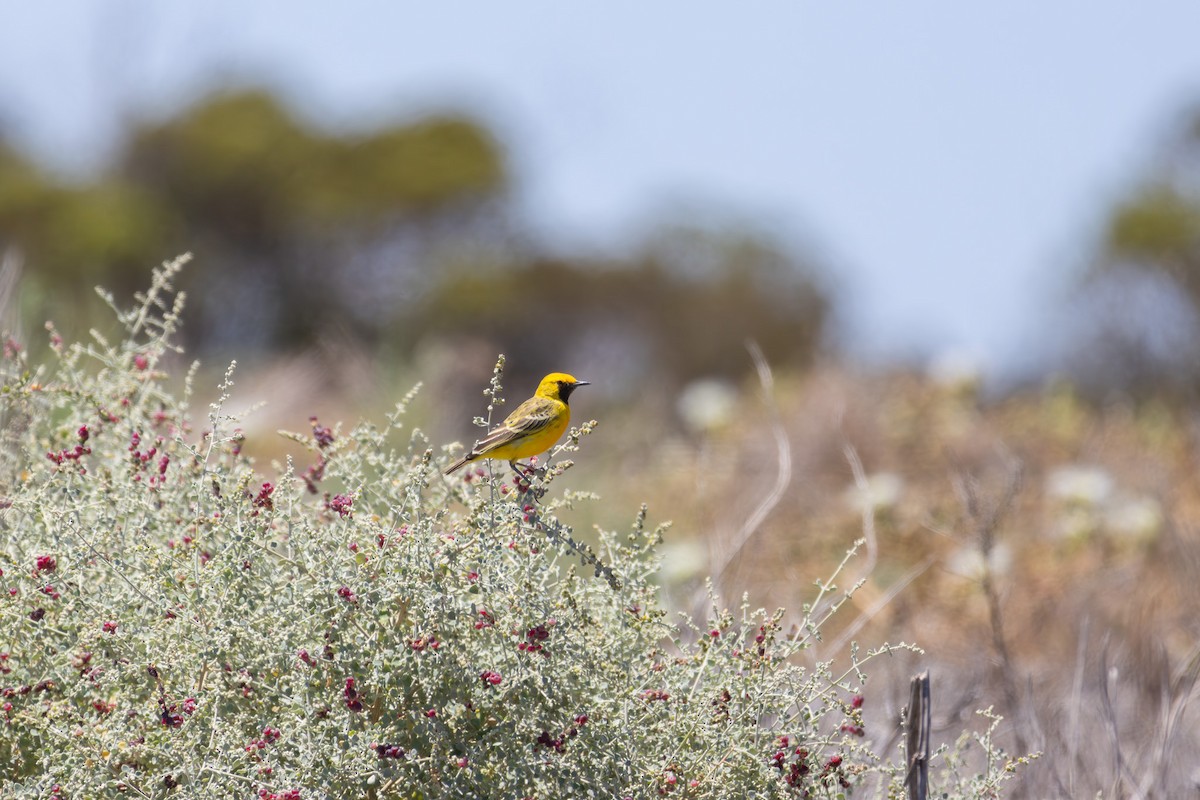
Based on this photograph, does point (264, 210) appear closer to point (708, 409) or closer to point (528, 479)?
point (708, 409)

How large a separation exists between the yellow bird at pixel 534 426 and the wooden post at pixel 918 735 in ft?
4.25

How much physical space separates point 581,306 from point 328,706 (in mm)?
24865

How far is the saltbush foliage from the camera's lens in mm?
2895

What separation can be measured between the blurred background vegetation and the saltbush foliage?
0.74 metres

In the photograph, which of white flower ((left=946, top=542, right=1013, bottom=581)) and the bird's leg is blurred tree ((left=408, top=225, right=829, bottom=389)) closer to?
white flower ((left=946, top=542, right=1013, bottom=581))

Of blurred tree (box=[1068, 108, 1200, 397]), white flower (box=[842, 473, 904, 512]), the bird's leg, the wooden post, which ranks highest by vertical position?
blurred tree (box=[1068, 108, 1200, 397])

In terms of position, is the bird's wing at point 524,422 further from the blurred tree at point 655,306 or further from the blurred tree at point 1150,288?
the blurred tree at point 655,306

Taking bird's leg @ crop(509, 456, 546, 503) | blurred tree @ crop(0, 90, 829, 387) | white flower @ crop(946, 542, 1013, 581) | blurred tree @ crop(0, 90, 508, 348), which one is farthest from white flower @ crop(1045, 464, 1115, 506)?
blurred tree @ crop(0, 90, 508, 348)

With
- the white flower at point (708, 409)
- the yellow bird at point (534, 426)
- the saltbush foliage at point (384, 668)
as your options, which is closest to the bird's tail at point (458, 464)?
the yellow bird at point (534, 426)

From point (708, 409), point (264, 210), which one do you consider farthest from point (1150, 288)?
point (264, 210)

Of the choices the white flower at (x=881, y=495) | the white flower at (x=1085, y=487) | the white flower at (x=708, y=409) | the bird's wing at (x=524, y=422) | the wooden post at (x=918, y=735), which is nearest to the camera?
the wooden post at (x=918, y=735)

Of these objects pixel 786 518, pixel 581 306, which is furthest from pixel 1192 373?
pixel 581 306

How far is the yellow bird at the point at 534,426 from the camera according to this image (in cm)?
409

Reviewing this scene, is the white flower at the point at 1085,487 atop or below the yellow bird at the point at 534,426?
atop
